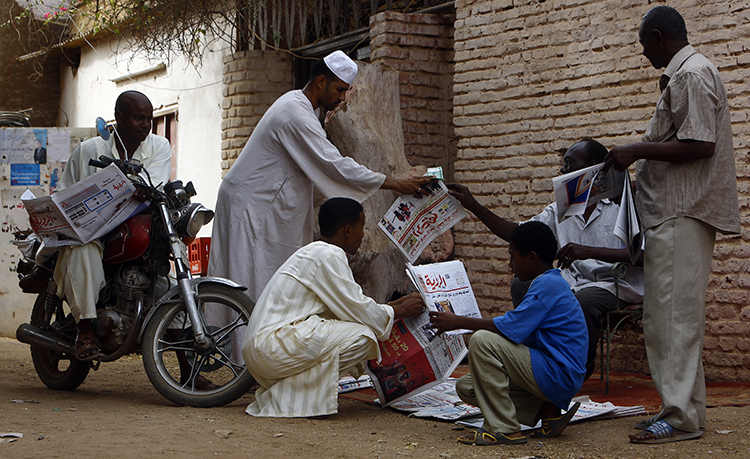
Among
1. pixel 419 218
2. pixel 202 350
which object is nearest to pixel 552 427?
pixel 419 218

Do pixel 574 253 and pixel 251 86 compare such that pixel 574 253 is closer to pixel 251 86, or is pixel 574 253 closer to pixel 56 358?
pixel 56 358

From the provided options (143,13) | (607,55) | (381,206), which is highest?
(143,13)

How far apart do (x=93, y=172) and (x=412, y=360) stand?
2.14m

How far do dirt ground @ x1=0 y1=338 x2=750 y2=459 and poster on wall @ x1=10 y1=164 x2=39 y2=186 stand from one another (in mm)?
3875

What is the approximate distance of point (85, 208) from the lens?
4.09m

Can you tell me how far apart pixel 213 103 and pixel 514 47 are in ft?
14.9

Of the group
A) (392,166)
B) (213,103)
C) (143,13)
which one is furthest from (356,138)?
(143,13)

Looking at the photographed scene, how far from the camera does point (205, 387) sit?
418 cm

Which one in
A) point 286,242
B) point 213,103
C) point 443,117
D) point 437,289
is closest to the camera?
point 437,289

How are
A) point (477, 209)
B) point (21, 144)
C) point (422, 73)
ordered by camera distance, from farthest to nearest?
point (21, 144) → point (422, 73) → point (477, 209)

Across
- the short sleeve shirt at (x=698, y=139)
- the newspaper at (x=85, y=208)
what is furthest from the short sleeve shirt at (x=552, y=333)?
the newspaper at (x=85, y=208)

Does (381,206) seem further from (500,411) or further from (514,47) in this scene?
(500,411)

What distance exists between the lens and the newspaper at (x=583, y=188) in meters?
3.66

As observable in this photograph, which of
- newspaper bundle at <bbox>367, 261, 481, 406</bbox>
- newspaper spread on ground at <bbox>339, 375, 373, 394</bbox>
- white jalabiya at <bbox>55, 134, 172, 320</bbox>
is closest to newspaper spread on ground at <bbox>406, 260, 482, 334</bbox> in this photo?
newspaper bundle at <bbox>367, 261, 481, 406</bbox>
